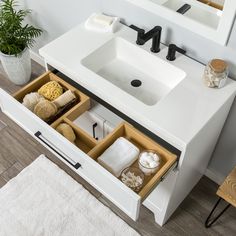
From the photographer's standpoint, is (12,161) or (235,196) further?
(12,161)

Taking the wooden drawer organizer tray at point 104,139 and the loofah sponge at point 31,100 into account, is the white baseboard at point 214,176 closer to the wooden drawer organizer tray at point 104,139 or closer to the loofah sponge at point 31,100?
the wooden drawer organizer tray at point 104,139

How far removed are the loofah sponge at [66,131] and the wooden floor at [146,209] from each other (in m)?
0.72

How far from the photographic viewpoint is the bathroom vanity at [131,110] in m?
1.30

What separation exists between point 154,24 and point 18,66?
1.12 metres

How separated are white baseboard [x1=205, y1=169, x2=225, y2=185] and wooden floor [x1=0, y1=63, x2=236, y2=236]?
0.03 metres

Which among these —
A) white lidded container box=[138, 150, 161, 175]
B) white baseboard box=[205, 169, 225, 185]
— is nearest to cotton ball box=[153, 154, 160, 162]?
white lidded container box=[138, 150, 161, 175]

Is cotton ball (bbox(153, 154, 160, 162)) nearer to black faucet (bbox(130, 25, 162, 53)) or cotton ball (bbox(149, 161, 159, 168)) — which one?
cotton ball (bbox(149, 161, 159, 168))

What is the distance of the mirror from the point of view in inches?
52.3

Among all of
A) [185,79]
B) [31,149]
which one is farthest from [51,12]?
[185,79]

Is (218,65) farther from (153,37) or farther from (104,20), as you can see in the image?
(104,20)

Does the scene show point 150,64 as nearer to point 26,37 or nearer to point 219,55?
point 219,55

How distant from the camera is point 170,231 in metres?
1.86

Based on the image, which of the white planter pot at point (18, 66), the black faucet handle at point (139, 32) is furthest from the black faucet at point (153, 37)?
the white planter pot at point (18, 66)

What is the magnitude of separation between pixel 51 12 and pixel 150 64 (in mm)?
886
